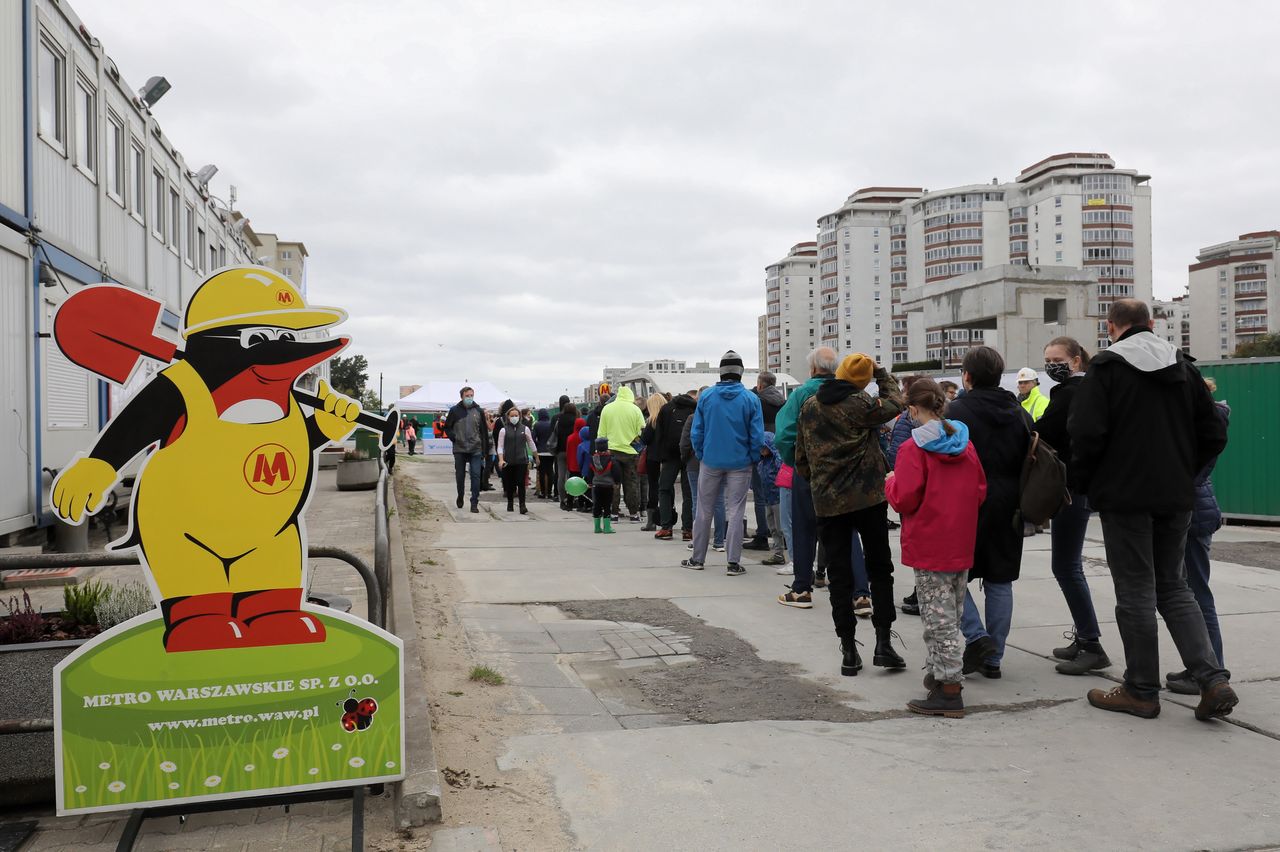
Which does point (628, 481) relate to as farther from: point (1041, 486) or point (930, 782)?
point (930, 782)

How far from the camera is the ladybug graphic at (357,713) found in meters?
3.46

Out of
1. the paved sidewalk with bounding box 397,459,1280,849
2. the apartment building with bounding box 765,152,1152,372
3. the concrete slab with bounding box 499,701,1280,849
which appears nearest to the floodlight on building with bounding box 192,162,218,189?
the paved sidewalk with bounding box 397,459,1280,849

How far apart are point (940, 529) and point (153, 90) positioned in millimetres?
14924

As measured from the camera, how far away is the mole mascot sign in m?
3.23

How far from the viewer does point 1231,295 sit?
14650 cm

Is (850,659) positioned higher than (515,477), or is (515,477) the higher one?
(515,477)

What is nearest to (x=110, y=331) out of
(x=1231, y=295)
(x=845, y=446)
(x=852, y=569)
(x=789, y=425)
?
(x=845, y=446)

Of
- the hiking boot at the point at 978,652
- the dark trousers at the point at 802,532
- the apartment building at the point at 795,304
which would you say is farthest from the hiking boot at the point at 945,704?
the apartment building at the point at 795,304

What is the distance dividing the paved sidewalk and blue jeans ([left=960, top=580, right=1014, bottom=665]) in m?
0.24

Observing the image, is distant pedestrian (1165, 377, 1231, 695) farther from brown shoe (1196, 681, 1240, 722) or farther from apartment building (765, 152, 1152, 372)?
apartment building (765, 152, 1152, 372)

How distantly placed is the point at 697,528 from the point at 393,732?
235 inches

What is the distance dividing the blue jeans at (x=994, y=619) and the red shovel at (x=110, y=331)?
165 inches

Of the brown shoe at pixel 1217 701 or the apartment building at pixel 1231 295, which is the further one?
the apartment building at pixel 1231 295

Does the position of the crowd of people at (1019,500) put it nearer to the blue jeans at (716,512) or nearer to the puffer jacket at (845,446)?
the puffer jacket at (845,446)
